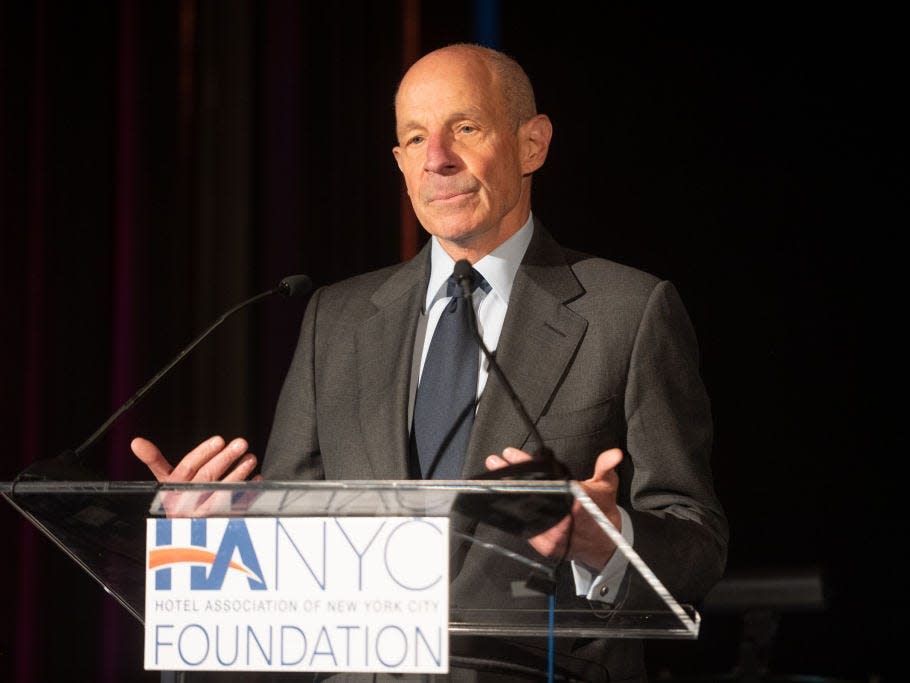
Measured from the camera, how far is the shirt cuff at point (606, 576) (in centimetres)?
138

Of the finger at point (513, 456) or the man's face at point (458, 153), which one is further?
the man's face at point (458, 153)

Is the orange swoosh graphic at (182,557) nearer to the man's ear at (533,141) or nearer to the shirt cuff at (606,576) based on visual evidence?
the shirt cuff at (606,576)

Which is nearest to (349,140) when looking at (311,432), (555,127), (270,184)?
(270,184)

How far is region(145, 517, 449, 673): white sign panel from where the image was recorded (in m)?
1.28

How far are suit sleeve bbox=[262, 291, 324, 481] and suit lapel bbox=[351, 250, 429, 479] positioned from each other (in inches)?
4.7

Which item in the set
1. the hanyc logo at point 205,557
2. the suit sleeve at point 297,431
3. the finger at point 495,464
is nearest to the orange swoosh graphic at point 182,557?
the hanyc logo at point 205,557

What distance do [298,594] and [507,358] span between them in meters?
0.68

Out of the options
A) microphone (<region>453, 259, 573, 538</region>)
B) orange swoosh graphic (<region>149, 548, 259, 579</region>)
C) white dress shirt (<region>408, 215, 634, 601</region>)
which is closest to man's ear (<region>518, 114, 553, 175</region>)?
white dress shirt (<region>408, 215, 634, 601</region>)

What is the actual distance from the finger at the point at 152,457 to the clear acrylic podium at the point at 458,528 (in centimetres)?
15

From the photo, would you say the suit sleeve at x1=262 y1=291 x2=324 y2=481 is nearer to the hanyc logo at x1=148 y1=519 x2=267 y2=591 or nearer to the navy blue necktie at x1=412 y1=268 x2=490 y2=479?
the navy blue necktie at x1=412 y1=268 x2=490 y2=479

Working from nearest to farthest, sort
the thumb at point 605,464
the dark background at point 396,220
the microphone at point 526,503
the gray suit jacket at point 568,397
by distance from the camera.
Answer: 1. the microphone at point 526,503
2. the thumb at point 605,464
3. the gray suit jacket at point 568,397
4. the dark background at point 396,220

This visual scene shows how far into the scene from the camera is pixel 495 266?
6.75 feet

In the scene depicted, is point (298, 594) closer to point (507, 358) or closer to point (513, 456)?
point (513, 456)

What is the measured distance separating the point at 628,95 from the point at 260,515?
83.5 inches
